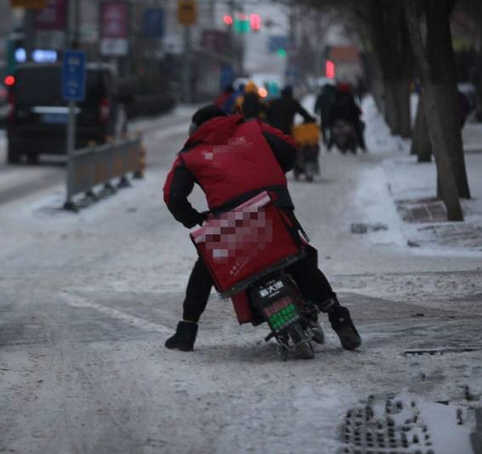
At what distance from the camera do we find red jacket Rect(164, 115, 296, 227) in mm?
8469

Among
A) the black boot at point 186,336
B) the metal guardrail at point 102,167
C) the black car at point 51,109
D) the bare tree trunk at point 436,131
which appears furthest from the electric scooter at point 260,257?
the black car at point 51,109

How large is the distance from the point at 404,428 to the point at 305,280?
2.11 m

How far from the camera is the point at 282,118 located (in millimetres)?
26719

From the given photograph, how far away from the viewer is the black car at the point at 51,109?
1177 inches

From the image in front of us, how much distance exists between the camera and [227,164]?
847cm

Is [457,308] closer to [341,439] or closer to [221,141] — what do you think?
[221,141]

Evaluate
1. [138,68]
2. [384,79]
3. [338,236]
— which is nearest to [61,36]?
[138,68]

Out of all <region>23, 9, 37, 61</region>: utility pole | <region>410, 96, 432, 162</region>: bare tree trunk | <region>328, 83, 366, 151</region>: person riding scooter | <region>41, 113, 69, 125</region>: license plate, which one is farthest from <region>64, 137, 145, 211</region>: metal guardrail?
<region>23, 9, 37, 61</region>: utility pole

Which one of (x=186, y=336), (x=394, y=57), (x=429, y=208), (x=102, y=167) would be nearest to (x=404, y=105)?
(x=394, y=57)

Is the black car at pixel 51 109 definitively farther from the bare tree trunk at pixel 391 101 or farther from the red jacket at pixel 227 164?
the red jacket at pixel 227 164

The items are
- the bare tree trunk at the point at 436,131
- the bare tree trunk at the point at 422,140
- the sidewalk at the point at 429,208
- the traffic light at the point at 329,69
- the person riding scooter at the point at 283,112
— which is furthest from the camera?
the traffic light at the point at 329,69

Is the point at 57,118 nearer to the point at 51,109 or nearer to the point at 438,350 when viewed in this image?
the point at 51,109

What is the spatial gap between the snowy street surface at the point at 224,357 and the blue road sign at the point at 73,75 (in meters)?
3.63

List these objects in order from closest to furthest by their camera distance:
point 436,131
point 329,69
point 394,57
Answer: point 436,131
point 394,57
point 329,69
